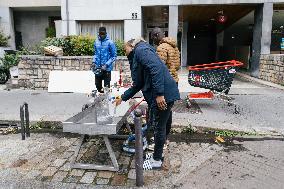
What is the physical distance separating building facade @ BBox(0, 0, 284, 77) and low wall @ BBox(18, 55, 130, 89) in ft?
12.0

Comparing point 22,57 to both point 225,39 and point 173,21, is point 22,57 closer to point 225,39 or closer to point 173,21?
point 173,21

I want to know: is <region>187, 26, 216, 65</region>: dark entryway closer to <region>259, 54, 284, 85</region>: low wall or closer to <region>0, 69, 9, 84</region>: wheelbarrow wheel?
<region>259, 54, 284, 85</region>: low wall

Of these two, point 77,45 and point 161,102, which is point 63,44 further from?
point 161,102

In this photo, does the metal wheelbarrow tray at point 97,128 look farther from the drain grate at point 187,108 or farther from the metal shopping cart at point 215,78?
the metal shopping cart at point 215,78

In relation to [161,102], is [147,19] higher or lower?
higher

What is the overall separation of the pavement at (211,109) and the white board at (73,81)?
0.38m

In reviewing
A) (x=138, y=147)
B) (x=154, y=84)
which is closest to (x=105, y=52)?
(x=154, y=84)

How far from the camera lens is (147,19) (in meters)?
17.1

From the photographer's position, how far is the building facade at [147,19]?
523 inches

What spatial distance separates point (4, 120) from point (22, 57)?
4.46 metres

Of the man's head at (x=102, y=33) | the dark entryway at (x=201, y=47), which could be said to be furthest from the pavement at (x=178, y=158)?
the dark entryway at (x=201, y=47)

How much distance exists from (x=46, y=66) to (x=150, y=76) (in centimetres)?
764

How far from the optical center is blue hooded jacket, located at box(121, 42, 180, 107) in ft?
13.3

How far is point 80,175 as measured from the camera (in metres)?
4.37
